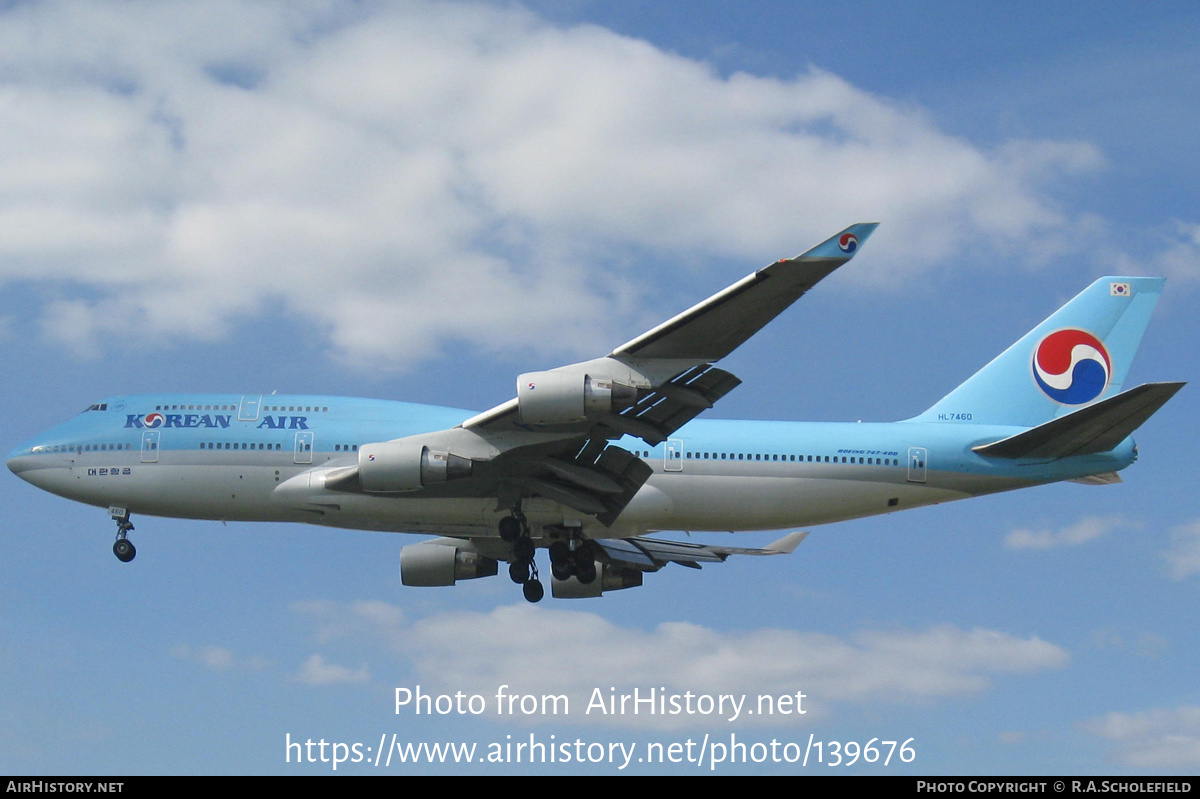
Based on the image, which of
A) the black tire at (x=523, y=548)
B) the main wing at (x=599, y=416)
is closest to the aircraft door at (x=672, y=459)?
the main wing at (x=599, y=416)

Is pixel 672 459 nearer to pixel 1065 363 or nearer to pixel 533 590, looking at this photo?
pixel 533 590

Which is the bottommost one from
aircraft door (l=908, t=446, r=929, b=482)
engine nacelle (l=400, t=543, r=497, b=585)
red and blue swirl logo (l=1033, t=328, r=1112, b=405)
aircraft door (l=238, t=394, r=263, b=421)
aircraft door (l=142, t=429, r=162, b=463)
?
engine nacelle (l=400, t=543, r=497, b=585)

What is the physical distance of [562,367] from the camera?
2589cm

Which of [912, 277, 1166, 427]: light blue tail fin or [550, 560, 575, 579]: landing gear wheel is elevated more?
[912, 277, 1166, 427]: light blue tail fin

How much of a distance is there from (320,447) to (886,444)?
1516cm

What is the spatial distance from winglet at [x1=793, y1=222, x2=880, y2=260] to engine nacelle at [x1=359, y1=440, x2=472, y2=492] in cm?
1029

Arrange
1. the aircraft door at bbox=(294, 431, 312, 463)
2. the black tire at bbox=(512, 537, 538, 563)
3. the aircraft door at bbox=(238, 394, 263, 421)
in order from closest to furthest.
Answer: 1. the black tire at bbox=(512, 537, 538, 563)
2. the aircraft door at bbox=(294, 431, 312, 463)
3. the aircraft door at bbox=(238, 394, 263, 421)

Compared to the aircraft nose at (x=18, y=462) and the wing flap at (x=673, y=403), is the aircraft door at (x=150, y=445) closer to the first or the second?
the aircraft nose at (x=18, y=462)

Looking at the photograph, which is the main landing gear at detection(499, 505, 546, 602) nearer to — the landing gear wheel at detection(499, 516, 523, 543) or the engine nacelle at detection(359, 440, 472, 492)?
the landing gear wheel at detection(499, 516, 523, 543)

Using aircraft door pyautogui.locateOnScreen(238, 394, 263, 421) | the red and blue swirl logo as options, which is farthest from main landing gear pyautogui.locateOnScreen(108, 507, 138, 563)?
the red and blue swirl logo

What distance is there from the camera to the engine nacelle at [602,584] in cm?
3778

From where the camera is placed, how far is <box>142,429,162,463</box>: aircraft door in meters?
32.9

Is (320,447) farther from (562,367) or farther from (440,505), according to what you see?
(562,367)

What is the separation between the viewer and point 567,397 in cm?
2545
